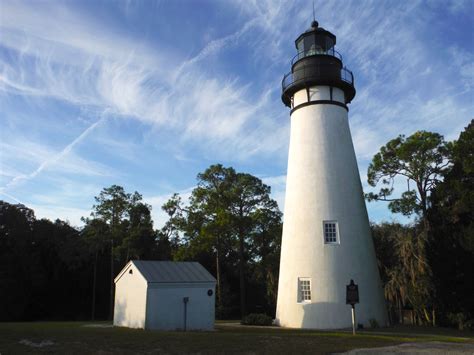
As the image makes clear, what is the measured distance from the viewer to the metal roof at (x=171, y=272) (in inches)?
699

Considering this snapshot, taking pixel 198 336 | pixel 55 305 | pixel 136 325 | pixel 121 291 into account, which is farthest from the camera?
pixel 55 305

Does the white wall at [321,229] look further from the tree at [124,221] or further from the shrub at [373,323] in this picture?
the tree at [124,221]

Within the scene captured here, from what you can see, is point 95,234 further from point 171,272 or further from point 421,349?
point 421,349

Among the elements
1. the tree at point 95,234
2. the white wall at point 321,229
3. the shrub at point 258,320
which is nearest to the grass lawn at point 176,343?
the white wall at point 321,229

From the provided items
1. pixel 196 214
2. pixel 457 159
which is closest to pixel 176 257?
pixel 196 214

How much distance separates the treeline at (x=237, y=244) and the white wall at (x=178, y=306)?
33.1 ft

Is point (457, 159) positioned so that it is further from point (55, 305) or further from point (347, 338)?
point (55, 305)

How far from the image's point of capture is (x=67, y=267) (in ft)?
127

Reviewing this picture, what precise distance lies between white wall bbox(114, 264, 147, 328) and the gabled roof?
0.29 m

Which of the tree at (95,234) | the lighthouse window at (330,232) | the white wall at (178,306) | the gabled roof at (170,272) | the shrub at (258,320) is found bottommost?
the shrub at (258,320)

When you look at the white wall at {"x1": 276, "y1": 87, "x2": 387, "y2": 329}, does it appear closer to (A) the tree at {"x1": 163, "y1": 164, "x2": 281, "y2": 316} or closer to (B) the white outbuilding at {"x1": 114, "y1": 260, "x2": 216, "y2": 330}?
(B) the white outbuilding at {"x1": 114, "y1": 260, "x2": 216, "y2": 330}

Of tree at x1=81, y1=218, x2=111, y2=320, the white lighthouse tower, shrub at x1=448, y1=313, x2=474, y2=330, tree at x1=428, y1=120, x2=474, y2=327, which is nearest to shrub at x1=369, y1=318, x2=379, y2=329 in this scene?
the white lighthouse tower

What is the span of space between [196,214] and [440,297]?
16.9 m

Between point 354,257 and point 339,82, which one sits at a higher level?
point 339,82
